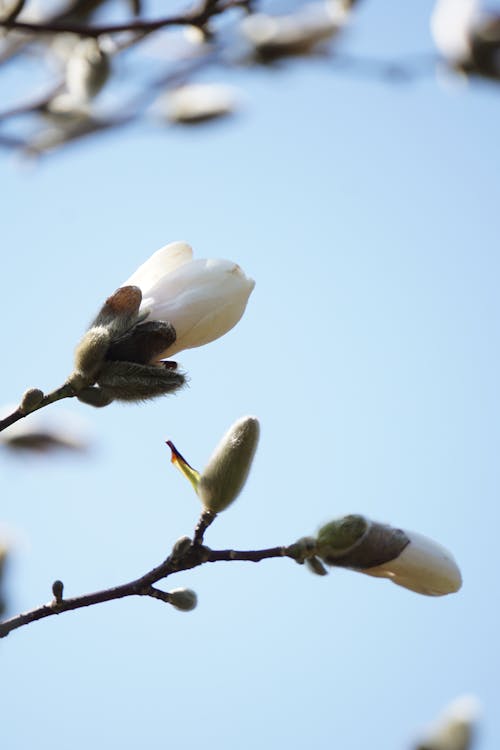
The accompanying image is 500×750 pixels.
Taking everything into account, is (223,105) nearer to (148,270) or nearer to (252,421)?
(148,270)

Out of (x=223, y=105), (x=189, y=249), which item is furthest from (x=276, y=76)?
(x=189, y=249)

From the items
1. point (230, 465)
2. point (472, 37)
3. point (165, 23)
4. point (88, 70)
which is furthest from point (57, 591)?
point (472, 37)

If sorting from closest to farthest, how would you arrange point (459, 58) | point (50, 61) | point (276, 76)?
point (459, 58) < point (276, 76) < point (50, 61)

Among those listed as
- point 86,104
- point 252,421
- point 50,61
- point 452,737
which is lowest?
point 452,737

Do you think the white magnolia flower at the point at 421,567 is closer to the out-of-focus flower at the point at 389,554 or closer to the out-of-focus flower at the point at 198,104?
the out-of-focus flower at the point at 389,554

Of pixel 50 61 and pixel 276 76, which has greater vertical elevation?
pixel 50 61

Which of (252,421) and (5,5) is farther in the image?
(5,5)

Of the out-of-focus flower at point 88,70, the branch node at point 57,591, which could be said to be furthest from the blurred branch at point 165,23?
the branch node at point 57,591

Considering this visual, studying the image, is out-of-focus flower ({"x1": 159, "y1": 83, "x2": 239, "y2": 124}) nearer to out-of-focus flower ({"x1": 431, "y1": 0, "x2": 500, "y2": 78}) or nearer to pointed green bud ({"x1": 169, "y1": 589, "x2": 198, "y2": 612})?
out-of-focus flower ({"x1": 431, "y1": 0, "x2": 500, "y2": 78})
